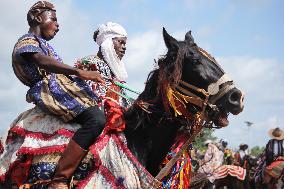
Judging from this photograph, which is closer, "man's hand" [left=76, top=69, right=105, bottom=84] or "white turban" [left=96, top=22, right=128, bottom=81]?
"man's hand" [left=76, top=69, right=105, bottom=84]

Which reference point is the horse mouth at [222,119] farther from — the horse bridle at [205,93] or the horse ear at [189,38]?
the horse ear at [189,38]

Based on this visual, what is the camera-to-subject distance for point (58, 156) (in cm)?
523

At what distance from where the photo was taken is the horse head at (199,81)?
17.3 ft

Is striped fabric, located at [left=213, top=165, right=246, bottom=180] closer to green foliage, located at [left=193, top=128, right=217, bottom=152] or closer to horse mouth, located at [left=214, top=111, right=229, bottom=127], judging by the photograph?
green foliage, located at [left=193, top=128, right=217, bottom=152]

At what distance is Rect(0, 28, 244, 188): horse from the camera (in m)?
5.34

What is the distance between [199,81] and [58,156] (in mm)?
1717

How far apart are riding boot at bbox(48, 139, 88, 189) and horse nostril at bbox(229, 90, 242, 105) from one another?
162 centimetres

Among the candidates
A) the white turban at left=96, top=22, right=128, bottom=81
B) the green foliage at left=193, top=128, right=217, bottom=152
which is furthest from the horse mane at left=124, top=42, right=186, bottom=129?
the white turban at left=96, top=22, right=128, bottom=81

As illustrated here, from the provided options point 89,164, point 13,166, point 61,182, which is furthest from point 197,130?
point 13,166

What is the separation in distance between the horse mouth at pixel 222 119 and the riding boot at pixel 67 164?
4.91ft

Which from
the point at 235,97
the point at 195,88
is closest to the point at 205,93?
the point at 195,88

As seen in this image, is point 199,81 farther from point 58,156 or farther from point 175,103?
point 58,156

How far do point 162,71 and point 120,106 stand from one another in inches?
26.9

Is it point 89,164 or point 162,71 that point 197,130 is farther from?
point 89,164
